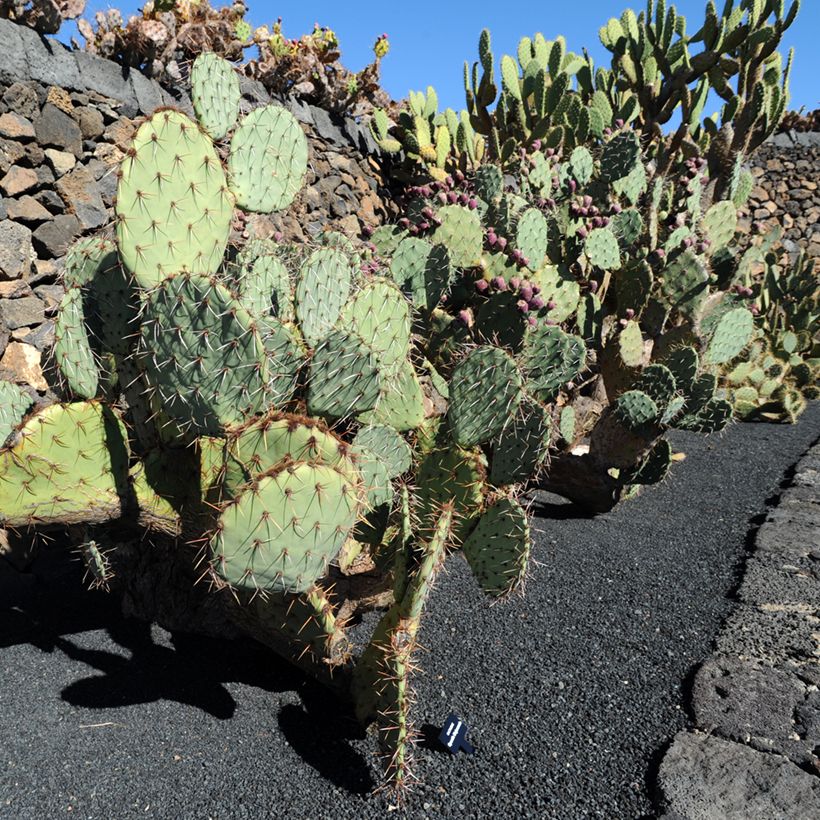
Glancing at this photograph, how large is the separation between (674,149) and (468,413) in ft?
17.1

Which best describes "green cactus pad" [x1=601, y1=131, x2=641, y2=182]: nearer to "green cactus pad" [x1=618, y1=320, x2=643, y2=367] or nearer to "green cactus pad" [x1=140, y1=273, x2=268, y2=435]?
"green cactus pad" [x1=618, y1=320, x2=643, y2=367]

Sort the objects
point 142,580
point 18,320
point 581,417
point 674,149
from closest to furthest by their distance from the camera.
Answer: point 142,580, point 18,320, point 581,417, point 674,149

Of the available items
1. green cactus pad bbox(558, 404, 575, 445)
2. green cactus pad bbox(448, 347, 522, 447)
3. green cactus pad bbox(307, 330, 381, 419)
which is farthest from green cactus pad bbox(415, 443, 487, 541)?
green cactus pad bbox(558, 404, 575, 445)

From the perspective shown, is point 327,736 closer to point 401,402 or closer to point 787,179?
point 401,402

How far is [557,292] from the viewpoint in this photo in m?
3.66

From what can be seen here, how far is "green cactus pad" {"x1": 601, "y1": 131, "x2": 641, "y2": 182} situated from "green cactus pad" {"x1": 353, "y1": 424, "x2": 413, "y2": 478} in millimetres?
2832

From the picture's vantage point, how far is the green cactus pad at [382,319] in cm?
235

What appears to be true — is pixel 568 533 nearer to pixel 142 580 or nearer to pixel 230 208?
pixel 142 580

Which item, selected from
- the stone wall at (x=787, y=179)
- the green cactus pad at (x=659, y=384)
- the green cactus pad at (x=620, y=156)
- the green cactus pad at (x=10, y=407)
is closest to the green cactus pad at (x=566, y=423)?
the green cactus pad at (x=659, y=384)

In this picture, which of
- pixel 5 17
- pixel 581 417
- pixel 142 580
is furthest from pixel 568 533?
pixel 5 17

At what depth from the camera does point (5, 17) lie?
12.1 feet

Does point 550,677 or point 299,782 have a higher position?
point 550,677

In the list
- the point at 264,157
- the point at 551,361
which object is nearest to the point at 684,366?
the point at 551,361

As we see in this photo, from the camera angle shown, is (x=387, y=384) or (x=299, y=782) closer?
(x=299, y=782)
